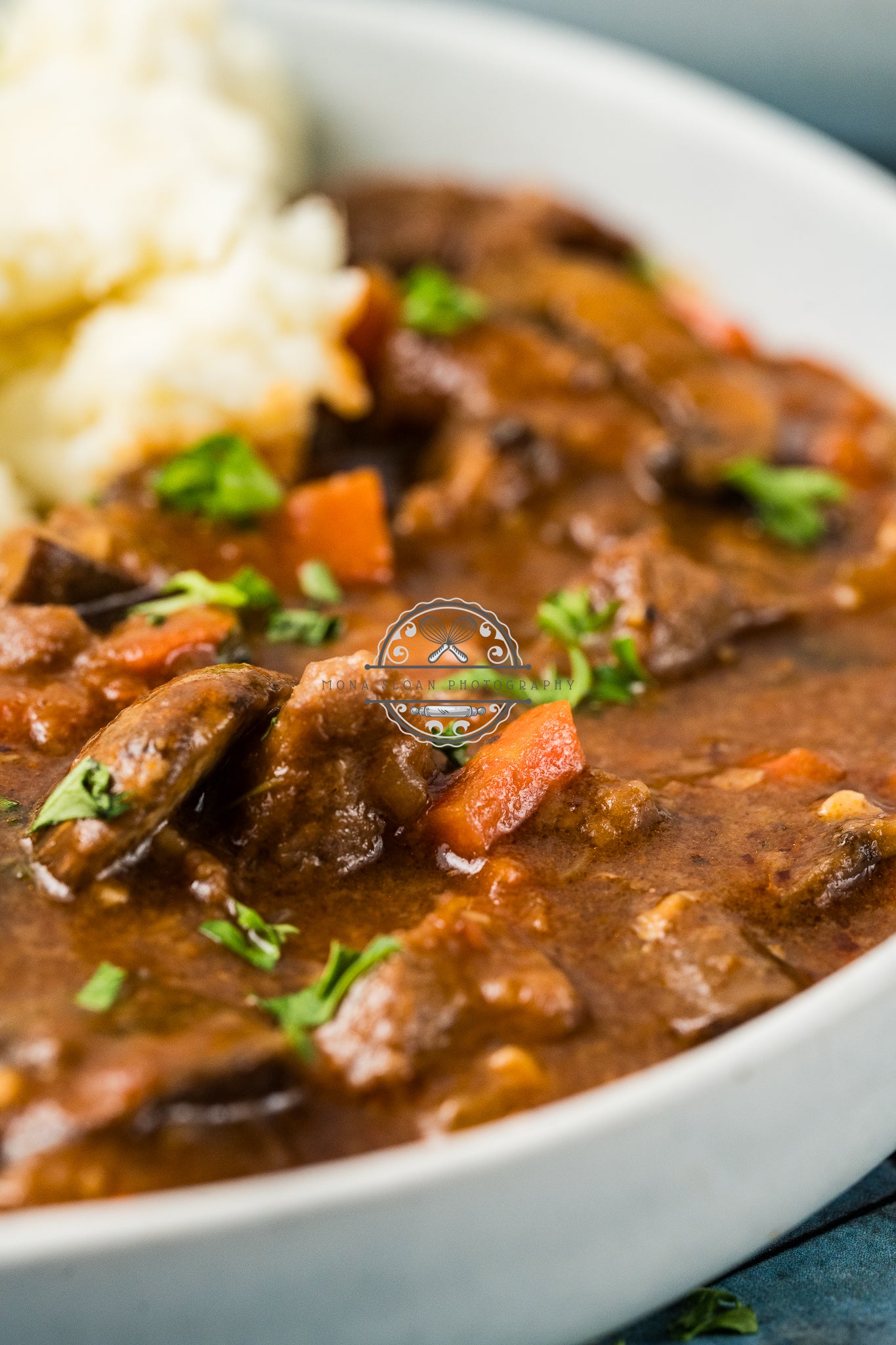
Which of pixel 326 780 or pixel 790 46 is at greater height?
pixel 790 46

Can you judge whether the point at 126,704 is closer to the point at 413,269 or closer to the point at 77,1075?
the point at 77,1075

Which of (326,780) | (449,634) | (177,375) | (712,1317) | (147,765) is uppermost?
(147,765)

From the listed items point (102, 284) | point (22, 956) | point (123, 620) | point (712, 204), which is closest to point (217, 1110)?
point (22, 956)

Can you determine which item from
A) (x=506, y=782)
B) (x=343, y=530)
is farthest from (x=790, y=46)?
(x=506, y=782)

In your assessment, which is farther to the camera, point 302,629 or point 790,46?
point 790,46

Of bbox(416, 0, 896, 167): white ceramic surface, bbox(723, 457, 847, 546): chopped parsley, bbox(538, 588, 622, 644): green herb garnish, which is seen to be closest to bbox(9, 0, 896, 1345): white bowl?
bbox(538, 588, 622, 644): green herb garnish

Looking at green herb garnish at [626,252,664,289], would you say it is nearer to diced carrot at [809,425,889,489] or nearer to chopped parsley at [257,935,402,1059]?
diced carrot at [809,425,889,489]

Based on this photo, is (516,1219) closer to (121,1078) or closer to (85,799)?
(121,1078)
